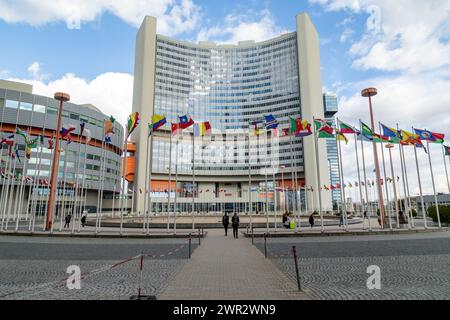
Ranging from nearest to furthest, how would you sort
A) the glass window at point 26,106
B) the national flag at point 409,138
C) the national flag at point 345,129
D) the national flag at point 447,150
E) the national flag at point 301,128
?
1. the national flag at point 301,128
2. the national flag at point 345,129
3. the national flag at point 409,138
4. the national flag at point 447,150
5. the glass window at point 26,106

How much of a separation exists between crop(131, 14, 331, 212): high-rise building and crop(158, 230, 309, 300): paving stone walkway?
8111 cm

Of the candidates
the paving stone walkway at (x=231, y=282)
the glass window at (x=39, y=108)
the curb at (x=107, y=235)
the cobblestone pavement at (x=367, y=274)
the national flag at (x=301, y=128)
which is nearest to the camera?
the paving stone walkway at (x=231, y=282)

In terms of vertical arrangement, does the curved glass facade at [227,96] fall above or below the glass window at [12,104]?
above

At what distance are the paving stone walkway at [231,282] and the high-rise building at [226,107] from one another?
8111 centimetres

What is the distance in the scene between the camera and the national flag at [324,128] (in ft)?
74.3

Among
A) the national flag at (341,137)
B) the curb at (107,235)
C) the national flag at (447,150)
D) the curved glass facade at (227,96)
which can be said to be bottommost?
the curb at (107,235)

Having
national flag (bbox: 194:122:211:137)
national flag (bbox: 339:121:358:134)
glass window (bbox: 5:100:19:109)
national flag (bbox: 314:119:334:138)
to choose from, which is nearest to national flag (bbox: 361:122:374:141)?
national flag (bbox: 339:121:358:134)

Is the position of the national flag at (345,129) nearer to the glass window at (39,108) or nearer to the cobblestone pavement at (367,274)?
the cobblestone pavement at (367,274)

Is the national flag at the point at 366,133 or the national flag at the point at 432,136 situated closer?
the national flag at the point at 366,133

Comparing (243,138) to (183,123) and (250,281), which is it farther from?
(250,281)

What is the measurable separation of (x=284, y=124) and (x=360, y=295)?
105382 mm

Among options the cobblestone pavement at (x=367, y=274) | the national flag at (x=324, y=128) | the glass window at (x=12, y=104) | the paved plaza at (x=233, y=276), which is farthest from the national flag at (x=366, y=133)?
the glass window at (x=12, y=104)
